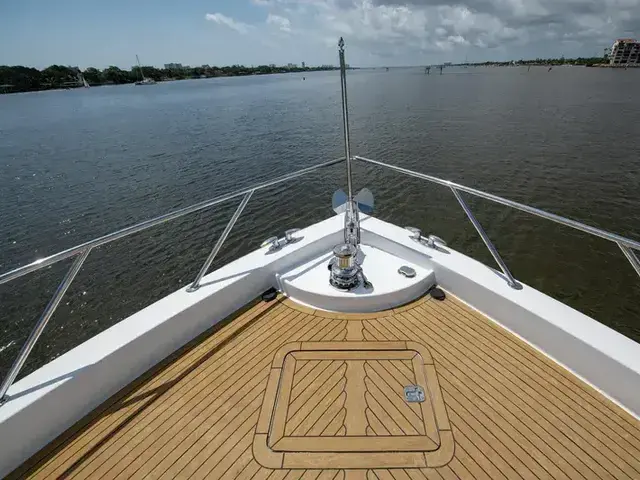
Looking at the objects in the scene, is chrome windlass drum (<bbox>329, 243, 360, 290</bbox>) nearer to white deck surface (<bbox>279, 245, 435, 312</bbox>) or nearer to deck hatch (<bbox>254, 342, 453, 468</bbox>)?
white deck surface (<bbox>279, 245, 435, 312</bbox>)

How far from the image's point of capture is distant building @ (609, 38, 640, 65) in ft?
331

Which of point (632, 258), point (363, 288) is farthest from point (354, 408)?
point (632, 258)

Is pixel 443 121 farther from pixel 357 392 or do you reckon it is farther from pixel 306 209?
pixel 357 392

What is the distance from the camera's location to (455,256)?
321 centimetres

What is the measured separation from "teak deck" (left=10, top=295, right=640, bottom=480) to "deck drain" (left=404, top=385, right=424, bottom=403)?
3cm

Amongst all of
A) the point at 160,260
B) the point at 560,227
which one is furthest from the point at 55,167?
the point at 560,227

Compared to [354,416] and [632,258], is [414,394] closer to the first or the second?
[354,416]

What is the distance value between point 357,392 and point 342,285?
39.7 inches

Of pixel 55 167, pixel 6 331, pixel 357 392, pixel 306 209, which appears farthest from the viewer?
pixel 55 167

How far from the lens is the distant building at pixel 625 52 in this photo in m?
101

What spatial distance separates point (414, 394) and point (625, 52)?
151 meters

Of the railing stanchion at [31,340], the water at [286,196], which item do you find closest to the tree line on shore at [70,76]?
the water at [286,196]

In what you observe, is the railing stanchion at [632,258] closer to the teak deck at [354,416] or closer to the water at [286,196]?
the teak deck at [354,416]

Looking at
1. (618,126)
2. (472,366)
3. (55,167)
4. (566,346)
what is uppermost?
(566,346)
